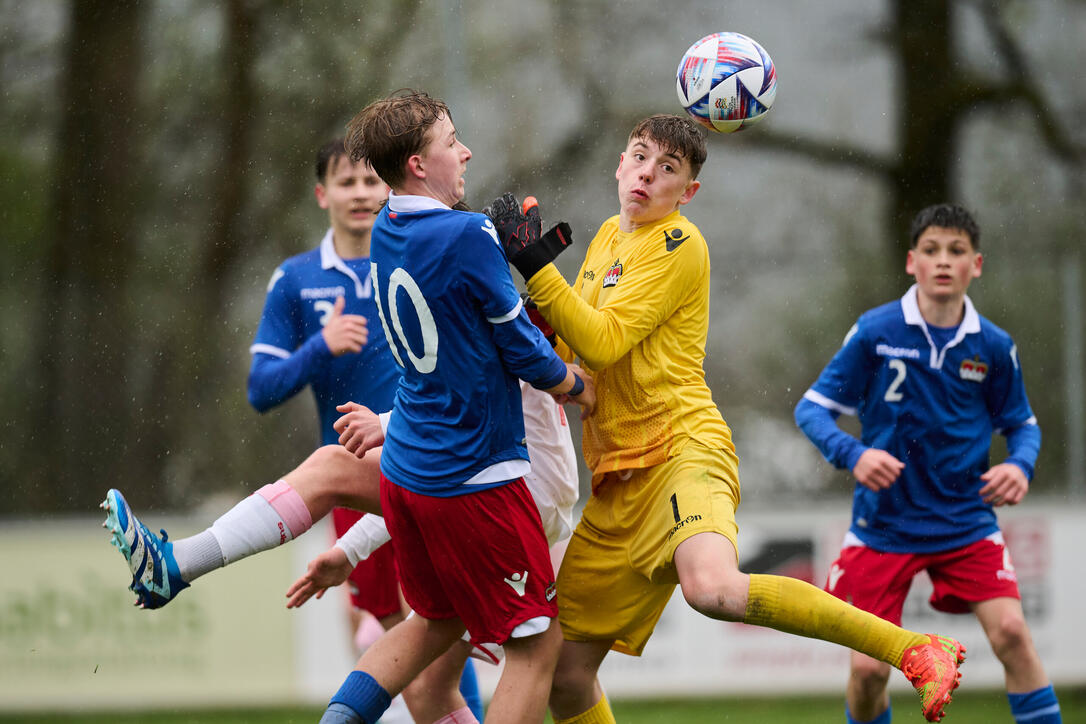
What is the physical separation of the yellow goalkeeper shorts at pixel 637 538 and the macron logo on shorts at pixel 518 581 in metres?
0.38

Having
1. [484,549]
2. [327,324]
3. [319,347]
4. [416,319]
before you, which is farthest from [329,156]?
[484,549]

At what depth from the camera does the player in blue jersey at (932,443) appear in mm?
4719

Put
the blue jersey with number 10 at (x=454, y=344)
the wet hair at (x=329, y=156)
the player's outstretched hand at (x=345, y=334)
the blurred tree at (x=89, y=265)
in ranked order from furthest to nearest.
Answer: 1. the blurred tree at (x=89, y=265)
2. the wet hair at (x=329, y=156)
3. the player's outstretched hand at (x=345, y=334)
4. the blue jersey with number 10 at (x=454, y=344)

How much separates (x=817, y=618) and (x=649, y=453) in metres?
0.67

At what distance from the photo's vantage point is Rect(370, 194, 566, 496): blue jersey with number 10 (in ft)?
11.3

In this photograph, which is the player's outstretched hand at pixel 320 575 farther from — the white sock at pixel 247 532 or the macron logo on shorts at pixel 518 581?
the macron logo on shorts at pixel 518 581

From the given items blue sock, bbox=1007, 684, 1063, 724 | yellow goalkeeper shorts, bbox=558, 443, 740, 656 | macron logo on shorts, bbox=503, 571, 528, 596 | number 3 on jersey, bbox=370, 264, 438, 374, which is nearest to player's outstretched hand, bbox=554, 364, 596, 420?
yellow goalkeeper shorts, bbox=558, 443, 740, 656

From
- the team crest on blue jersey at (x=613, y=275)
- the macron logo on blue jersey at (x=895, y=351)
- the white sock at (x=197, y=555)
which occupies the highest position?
the team crest on blue jersey at (x=613, y=275)

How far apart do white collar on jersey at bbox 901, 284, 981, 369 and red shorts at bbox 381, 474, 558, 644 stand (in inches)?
78.6

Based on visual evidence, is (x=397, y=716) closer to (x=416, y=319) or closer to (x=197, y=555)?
(x=197, y=555)

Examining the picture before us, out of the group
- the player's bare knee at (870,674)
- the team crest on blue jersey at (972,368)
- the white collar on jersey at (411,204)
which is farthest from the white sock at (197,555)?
the team crest on blue jersey at (972,368)

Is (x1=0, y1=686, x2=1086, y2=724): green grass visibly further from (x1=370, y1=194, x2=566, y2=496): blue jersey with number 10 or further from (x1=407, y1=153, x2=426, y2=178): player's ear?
(x1=407, y1=153, x2=426, y2=178): player's ear

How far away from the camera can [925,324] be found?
4.93 meters

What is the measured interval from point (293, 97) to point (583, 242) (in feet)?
9.41
